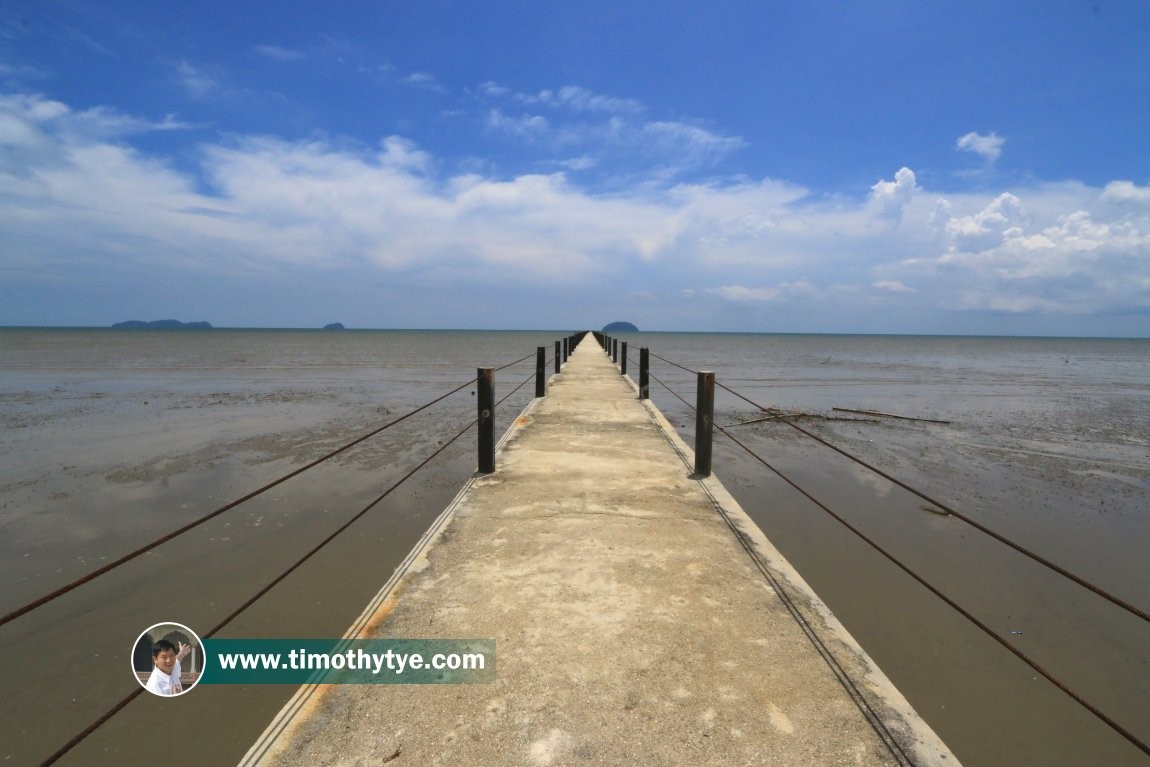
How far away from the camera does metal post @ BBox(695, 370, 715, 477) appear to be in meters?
5.87

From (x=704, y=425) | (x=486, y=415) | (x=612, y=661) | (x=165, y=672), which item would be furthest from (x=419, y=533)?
(x=612, y=661)

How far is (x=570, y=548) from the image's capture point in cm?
408

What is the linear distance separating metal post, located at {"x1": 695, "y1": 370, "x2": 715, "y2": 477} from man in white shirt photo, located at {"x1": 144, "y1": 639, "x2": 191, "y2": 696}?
15.0ft

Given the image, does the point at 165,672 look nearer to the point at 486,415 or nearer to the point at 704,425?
the point at 486,415

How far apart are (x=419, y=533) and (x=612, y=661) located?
3.76 m

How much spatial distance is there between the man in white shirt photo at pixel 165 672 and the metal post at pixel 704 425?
457cm

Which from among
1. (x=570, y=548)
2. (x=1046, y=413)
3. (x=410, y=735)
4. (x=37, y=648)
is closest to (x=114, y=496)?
(x=37, y=648)

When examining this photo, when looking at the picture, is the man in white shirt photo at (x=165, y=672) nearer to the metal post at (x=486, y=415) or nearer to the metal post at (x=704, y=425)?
the metal post at (x=486, y=415)

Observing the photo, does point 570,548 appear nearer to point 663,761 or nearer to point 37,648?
point 663,761

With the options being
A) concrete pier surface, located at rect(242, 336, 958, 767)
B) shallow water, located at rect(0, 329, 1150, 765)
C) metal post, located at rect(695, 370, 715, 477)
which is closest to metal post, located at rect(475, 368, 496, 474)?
concrete pier surface, located at rect(242, 336, 958, 767)

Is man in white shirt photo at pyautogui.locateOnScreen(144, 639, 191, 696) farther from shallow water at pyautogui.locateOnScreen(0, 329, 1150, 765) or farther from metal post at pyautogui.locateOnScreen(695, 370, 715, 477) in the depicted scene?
metal post at pyautogui.locateOnScreen(695, 370, 715, 477)

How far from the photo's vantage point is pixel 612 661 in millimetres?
2762

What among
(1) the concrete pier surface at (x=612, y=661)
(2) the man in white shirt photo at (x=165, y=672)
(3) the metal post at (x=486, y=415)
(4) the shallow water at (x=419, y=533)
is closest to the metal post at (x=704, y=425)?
(1) the concrete pier surface at (x=612, y=661)

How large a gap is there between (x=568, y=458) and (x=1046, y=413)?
50.8 feet
